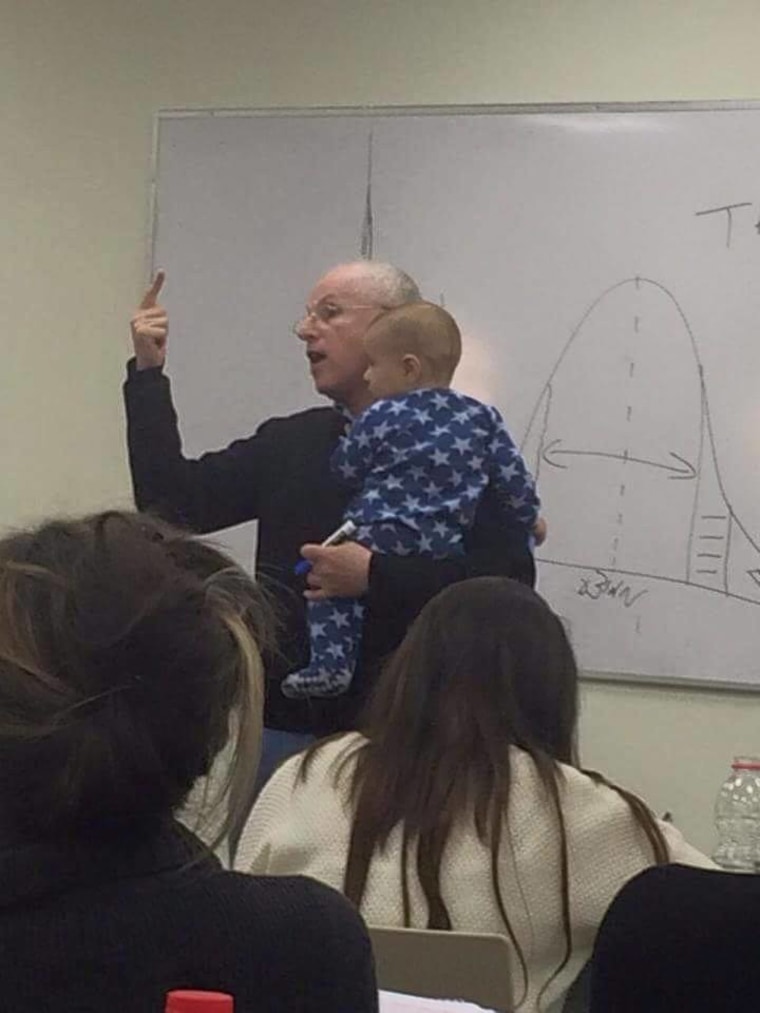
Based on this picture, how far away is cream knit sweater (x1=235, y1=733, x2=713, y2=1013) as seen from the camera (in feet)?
6.61

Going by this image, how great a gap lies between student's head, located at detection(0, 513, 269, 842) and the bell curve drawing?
2430 millimetres

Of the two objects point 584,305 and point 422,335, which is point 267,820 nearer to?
point 422,335

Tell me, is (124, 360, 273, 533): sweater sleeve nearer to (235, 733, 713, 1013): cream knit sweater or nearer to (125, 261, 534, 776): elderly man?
(125, 261, 534, 776): elderly man

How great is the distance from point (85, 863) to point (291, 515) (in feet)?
6.03

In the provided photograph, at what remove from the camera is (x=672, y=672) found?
359 cm

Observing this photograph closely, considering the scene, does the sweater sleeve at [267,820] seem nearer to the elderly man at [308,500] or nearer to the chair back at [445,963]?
the chair back at [445,963]

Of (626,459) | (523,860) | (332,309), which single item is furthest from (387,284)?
(523,860)

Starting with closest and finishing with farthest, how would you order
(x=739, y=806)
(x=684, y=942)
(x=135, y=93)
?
(x=684, y=942) → (x=739, y=806) → (x=135, y=93)

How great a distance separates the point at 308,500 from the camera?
302 centimetres

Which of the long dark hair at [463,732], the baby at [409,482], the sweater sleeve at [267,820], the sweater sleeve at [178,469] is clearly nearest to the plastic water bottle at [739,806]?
the baby at [409,482]

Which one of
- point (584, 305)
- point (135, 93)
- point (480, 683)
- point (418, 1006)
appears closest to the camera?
point (418, 1006)

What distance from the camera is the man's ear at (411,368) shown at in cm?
299

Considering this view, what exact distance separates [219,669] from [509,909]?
0.92 meters

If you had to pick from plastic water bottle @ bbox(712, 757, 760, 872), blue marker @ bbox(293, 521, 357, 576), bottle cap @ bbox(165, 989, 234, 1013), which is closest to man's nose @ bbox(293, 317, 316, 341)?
blue marker @ bbox(293, 521, 357, 576)
